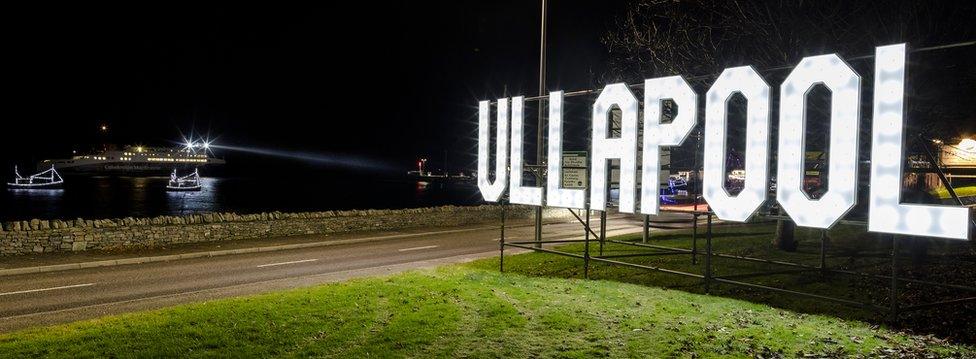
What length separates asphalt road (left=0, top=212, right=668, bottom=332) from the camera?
39.1ft

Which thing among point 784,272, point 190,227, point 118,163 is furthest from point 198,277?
point 118,163

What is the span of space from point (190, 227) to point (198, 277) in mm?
6818

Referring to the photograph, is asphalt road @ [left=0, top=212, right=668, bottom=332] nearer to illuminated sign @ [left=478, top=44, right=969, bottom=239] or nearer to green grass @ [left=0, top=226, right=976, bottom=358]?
green grass @ [left=0, top=226, right=976, bottom=358]

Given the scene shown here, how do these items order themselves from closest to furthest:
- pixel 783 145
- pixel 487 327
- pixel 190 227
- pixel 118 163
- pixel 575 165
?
pixel 487 327 → pixel 783 145 → pixel 190 227 → pixel 575 165 → pixel 118 163

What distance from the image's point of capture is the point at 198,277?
15.5 meters

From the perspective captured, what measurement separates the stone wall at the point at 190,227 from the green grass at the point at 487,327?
1131cm

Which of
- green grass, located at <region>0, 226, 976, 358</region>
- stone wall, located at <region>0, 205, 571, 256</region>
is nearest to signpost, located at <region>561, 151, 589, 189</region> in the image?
stone wall, located at <region>0, 205, 571, 256</region>

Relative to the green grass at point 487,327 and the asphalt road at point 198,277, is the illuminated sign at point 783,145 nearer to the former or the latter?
the green grass at point 487,327

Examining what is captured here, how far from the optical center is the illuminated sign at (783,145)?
7.98 meters

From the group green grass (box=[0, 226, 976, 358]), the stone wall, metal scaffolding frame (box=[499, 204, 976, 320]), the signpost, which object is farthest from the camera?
the signpost

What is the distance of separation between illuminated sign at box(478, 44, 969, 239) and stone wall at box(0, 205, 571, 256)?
46.5 feet

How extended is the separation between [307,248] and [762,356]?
56.2ft

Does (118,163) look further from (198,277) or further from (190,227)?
(198,277)

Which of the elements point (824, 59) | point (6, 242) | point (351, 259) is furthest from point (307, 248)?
point (824, 59)
